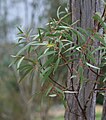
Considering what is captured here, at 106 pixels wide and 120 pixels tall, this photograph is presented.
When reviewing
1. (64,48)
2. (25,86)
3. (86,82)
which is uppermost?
(64,48)

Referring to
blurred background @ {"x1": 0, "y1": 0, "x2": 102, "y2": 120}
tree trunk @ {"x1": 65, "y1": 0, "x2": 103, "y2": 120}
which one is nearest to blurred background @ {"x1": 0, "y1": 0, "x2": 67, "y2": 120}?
A: blurred background @ {"x1": 0, "y1": 0, "x2": 102, "y2": 120}

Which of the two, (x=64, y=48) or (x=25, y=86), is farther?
(x=25, y=86)

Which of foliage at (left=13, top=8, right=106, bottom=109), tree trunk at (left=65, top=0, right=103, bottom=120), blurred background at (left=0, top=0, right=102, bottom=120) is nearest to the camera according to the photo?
foliage at (left=13, top=8, right=106, bottom=109)

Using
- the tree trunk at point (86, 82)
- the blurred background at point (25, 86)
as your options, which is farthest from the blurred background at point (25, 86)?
the tree trunk at point (86, 82)

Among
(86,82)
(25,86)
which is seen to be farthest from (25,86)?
(86,82)

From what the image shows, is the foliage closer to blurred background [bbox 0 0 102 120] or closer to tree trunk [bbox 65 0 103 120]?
tree trunk [bbox 65 0 103 120]

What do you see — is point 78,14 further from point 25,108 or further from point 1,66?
point 1,66

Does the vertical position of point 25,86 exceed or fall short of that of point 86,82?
it falls short

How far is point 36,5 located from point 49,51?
16.6ft

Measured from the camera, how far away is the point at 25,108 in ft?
19.8

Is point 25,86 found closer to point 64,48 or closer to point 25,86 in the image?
point 25,86

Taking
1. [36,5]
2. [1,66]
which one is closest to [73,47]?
[36,5]

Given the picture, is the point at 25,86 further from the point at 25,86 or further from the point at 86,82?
the point at 86,82

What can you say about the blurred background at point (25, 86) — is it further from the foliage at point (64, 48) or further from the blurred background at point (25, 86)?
the foliage at point (64, 48)
